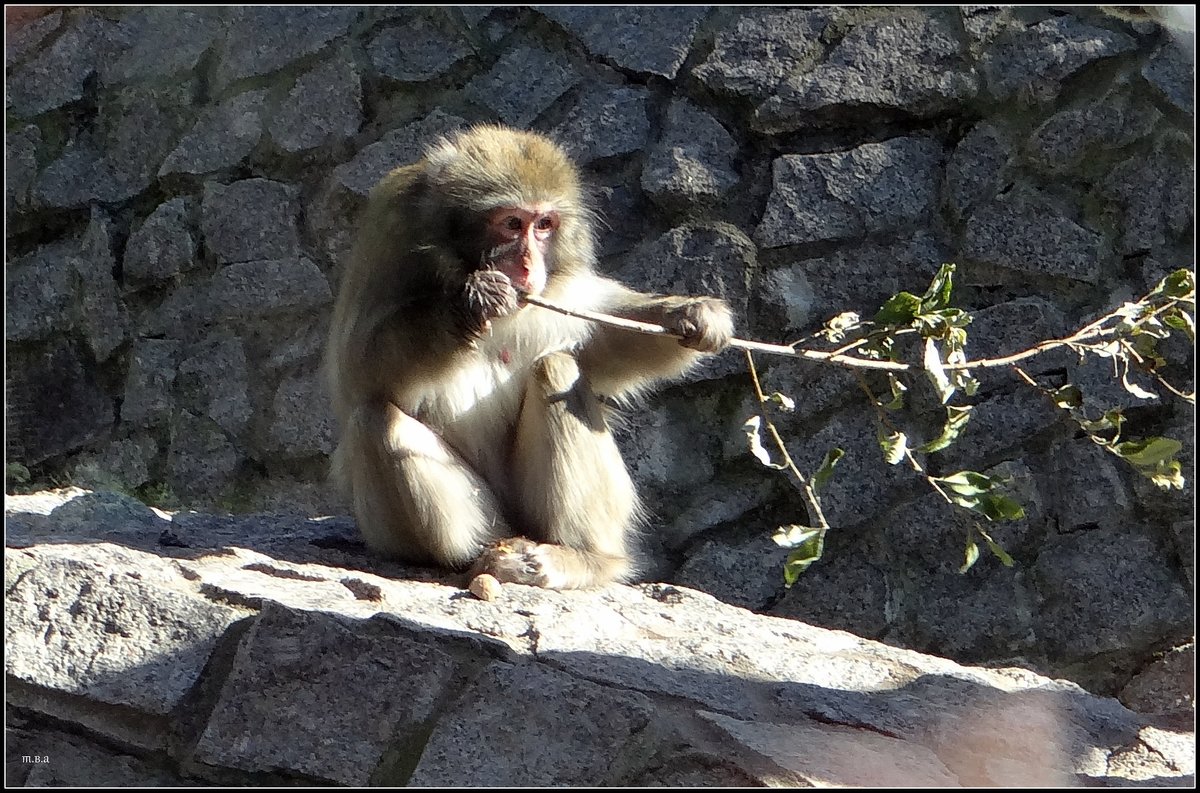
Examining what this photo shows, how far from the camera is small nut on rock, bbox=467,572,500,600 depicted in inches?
142

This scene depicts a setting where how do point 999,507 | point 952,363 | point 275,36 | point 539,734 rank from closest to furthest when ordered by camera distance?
1. point 539,734
2. point 999,507
3. point 952,363
4. point 275,36

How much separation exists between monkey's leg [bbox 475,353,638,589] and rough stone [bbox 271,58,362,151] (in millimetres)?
2432

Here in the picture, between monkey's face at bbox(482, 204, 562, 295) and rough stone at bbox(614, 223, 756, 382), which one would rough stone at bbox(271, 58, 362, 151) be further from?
monkey's face at bbox(482, 204, 562, 295)

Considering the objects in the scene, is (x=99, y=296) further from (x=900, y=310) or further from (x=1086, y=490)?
(x=1086, y=490)

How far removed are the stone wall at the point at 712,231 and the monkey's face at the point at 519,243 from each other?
1.48 meters

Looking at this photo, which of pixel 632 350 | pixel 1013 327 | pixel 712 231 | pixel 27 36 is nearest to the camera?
pixel 632 350

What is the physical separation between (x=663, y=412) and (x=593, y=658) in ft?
7.57

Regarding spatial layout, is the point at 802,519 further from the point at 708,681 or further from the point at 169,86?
the point at 169,86

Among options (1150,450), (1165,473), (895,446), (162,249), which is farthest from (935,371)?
(162,249)

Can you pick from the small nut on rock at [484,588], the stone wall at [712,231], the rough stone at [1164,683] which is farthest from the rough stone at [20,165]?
the rough stone at [1164,683]

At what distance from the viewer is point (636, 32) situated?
5852mm

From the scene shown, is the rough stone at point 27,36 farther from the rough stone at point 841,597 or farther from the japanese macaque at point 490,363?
the rough stone at point 841,597

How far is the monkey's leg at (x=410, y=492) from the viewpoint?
12.5 feet

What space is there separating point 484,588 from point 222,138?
132 inches
